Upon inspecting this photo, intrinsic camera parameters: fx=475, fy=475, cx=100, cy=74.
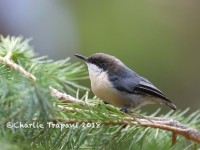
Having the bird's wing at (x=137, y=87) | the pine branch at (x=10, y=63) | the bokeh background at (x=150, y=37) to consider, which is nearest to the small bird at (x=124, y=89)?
the bird's wing at (x=137, y=87)

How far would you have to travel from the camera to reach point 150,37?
323 centimetres

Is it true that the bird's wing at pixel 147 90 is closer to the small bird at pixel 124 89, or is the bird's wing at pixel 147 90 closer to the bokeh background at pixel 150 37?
the small bird at pixel 124 89

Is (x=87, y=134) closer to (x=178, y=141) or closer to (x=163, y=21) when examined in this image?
(x=178, y=141)

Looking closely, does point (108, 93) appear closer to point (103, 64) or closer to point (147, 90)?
point (147, 90)

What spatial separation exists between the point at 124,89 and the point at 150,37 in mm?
1336

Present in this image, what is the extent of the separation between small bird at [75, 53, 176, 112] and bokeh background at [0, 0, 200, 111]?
109cm

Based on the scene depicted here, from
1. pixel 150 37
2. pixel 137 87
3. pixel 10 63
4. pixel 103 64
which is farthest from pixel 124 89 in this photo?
pixel 150 37

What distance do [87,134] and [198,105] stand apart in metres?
2.09

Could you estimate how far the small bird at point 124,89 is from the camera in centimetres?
192

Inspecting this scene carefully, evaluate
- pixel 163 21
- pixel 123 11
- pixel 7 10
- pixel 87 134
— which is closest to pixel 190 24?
pixel 163 21

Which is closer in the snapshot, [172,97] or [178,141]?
[178,141]

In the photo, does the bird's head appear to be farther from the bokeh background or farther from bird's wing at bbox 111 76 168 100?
the bokeh background

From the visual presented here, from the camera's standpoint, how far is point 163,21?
140 inches

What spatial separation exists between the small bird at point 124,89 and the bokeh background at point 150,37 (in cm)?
109
